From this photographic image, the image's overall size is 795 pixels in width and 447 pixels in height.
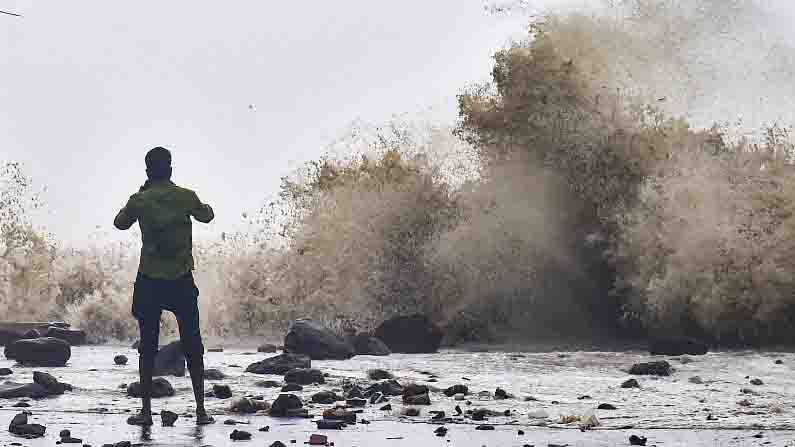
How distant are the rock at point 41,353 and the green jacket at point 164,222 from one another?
7905 millimetres

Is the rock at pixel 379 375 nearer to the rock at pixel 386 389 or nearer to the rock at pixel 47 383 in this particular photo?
the rock at pixel 386 389

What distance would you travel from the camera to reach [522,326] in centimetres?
2377

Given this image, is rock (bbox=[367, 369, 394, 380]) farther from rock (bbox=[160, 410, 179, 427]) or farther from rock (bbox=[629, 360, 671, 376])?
rock (bbox=[160, 410, 179, 427])

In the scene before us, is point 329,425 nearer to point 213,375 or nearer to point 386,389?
point 386,389

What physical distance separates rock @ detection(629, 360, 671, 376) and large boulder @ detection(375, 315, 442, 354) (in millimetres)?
5335

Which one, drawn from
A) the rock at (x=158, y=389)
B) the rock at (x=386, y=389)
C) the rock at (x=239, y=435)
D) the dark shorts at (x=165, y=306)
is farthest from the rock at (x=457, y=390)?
the rock at (x=239, y=435)

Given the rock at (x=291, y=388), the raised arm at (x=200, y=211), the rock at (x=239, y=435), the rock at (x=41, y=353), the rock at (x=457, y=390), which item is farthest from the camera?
the rock at (x=41, y=353)

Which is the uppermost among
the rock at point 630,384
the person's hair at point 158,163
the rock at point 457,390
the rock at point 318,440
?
the person's hair at point 158,163

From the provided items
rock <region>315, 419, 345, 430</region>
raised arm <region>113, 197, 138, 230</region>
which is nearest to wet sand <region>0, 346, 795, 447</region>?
rock <region>315, 419, 345, 430</region>

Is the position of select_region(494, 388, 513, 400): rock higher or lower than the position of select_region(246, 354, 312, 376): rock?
lower

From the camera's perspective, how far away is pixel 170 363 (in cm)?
1579

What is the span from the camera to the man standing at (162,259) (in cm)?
1048

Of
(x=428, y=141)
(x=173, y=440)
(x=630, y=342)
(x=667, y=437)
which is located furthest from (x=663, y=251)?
(x=173, y=440)

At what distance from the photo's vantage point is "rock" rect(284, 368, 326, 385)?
14.8 m
